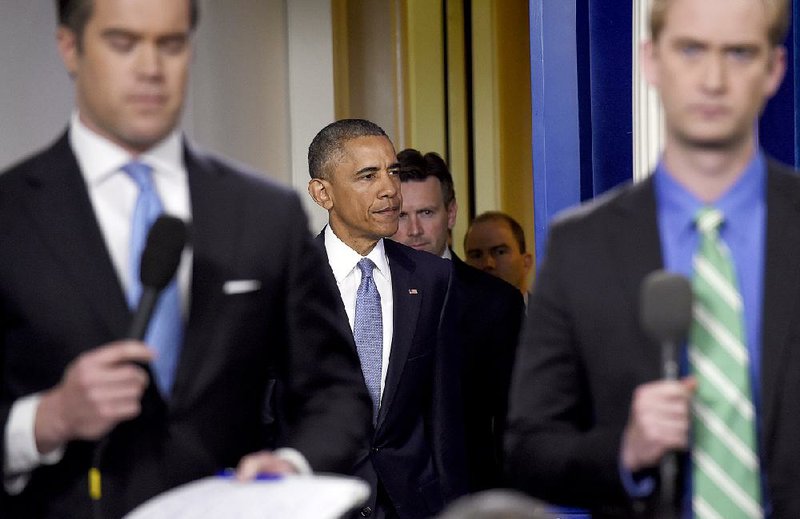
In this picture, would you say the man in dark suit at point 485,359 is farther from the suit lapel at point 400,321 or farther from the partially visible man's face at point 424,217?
the suit lapel at point 400,321

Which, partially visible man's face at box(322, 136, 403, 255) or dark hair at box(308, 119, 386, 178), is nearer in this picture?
partially visible man's face at box(322, 136, 403, 255)

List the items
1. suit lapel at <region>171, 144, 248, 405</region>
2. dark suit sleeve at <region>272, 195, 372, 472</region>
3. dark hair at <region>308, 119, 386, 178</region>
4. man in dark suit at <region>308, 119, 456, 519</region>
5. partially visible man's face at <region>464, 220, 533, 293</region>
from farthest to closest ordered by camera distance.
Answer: partially visible man's face at <region>464, 220, 533, 293</region>
dark hair at <region>308, 119, 386, 178</region>
man in dark suit at <region>308, 119, 456, 519</region>
dark suit sleeve at <region>272, 195, 372, 472</region>
suit lapel at <region>171, 144, 248, 405</region>

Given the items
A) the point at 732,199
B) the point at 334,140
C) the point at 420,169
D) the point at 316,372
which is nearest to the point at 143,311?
the point at 316,372

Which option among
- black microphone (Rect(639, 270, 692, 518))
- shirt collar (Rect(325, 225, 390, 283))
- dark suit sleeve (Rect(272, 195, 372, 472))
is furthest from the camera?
shirt collar (Rect(325, 225, 390, 283))

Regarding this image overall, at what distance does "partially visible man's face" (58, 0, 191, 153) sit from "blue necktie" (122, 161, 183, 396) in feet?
0.19

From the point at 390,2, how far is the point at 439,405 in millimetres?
3994

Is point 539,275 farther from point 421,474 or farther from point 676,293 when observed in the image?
point 421,474

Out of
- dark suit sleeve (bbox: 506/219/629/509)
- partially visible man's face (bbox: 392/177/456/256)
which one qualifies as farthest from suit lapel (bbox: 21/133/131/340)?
partially visible man's face (bbox: 392/177/456/256)

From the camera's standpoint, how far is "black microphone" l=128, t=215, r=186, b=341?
2.06 metres

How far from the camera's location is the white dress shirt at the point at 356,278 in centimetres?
453

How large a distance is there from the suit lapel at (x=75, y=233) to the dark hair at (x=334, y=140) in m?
2.79

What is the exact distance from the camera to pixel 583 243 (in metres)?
2.25

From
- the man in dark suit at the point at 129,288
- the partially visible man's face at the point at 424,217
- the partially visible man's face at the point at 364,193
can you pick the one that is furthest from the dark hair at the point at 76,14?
the partially visible man's face at the point at 424,217

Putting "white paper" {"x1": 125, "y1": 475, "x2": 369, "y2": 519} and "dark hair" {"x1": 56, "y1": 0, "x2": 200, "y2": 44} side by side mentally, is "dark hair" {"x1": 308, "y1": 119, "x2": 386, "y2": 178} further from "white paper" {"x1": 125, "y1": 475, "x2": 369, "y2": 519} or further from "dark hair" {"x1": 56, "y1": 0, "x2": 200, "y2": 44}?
→ "white paper" {"x1": 125, "y1": 475, "x2": 369, "y2": 519}
